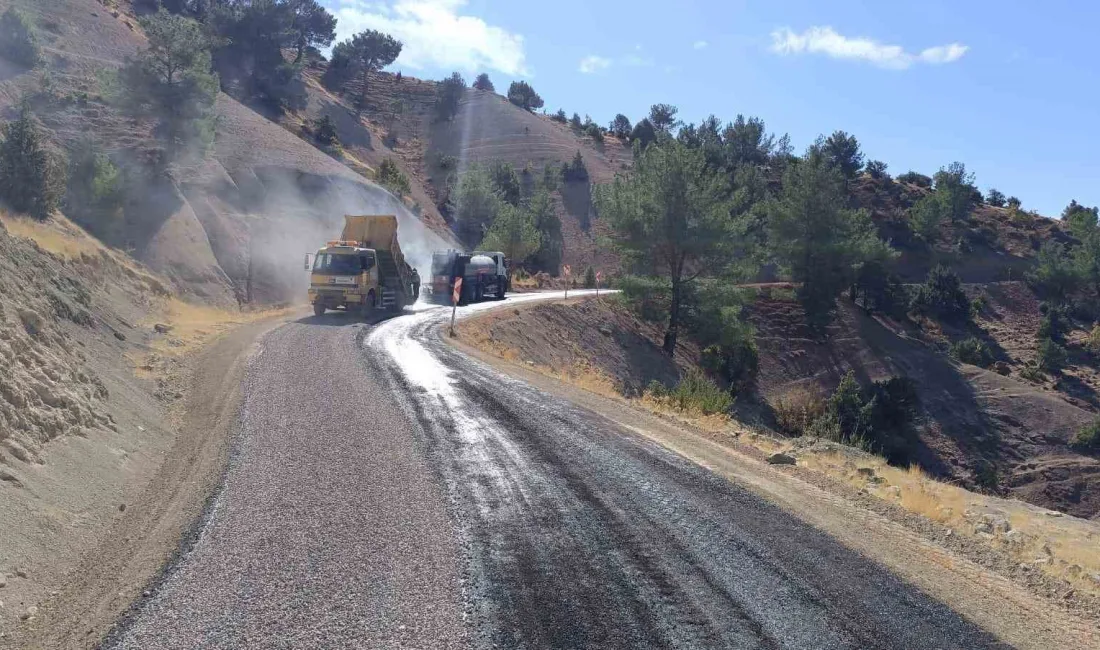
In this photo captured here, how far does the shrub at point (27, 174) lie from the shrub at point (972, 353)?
165 feet

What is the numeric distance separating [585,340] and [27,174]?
22.3 metres

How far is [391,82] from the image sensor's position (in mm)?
111562

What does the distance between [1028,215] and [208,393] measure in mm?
98033

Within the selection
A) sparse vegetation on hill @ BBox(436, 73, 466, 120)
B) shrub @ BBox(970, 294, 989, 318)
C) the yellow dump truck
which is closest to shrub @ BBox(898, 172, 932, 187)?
shrub @ BBox(970, 294, 989, 318)

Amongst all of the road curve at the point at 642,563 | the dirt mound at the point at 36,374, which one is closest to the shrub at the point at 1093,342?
the road curve at the point at 642,563

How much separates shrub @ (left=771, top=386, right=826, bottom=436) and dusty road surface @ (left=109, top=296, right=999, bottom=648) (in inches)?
934

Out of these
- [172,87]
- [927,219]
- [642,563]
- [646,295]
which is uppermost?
[927,219]

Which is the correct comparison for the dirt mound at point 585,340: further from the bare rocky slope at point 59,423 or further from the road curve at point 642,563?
the road curve at point 642,563

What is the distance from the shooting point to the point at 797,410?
35.0m

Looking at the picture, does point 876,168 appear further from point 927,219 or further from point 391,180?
point 391,180

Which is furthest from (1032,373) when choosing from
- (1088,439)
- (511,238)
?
(511,238)

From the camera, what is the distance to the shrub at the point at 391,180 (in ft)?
208

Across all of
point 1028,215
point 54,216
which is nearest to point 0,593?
point 54,216

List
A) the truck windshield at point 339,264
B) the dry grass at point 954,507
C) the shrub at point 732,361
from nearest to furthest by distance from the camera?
the dry grass at point 954,507
the truck windshield at point 339,264
the shrub at point 732,361
